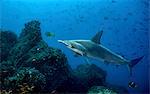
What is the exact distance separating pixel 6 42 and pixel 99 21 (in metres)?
5.32

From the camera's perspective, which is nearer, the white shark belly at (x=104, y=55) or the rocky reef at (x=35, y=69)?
the white shark belly at (x=104, y=55)

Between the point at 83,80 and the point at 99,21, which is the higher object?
the point at 99,21

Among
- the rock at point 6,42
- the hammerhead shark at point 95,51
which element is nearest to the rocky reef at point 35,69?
the rock at point 6,42

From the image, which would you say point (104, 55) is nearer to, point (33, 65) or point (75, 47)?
point (75, 47)

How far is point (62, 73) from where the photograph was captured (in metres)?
7.88

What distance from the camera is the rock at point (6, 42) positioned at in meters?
8.96

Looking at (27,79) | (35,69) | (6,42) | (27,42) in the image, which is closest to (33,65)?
(35,69)

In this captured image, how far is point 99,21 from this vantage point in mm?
13406

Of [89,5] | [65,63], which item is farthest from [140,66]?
[65,63]

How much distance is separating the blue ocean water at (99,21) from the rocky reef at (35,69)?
7.27 feet

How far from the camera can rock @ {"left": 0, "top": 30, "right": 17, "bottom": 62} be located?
29.4 ft

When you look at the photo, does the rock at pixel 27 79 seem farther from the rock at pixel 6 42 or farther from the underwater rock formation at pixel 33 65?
the rock at pixel 6 42

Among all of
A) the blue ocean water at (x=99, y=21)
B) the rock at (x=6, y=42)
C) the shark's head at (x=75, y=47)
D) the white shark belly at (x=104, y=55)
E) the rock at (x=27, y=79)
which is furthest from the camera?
the blue ocean water at (x=99, y=21)

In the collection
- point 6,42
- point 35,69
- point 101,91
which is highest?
point 6,42
